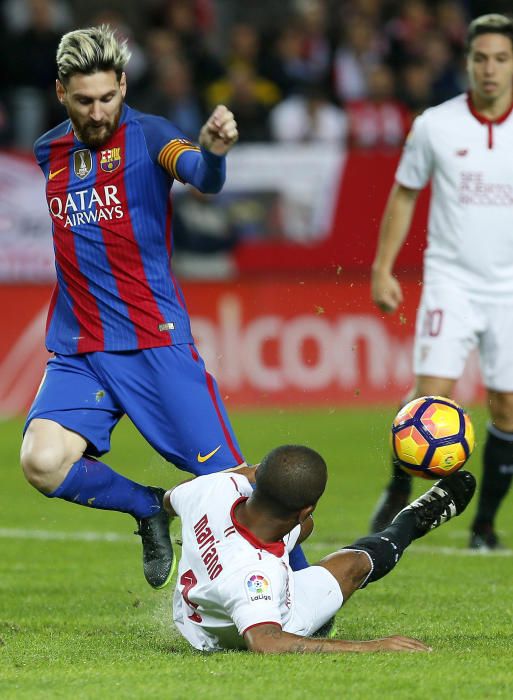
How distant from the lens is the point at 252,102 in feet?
51.4

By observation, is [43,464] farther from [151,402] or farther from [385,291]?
[385,291]

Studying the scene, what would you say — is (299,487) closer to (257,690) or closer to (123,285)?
(257,690)

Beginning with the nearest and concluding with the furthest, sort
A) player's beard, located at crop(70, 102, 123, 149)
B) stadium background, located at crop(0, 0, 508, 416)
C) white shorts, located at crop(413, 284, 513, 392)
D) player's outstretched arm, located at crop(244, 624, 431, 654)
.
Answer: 1. player's outstretched arm, located at crop(244, 624, 431, 654)
2. player's beard, located at crop(70, 102, 123, 149)
3. white shorts, located at crop(413, 284, 513, 392)
4. stadium background, located at crop(0, 0, 508, 416)

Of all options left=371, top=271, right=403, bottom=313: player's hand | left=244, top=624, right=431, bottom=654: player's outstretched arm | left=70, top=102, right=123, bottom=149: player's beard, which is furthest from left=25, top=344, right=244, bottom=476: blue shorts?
left=371, top=271, right=403, bottom=313: player's hand

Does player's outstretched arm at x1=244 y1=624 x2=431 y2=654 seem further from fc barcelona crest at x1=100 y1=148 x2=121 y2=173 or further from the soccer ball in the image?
fc barcelona crest at x1=100 y1=148 x2=121 y2=173

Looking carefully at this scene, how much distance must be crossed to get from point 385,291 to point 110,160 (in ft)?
6.58

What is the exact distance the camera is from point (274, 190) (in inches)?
579

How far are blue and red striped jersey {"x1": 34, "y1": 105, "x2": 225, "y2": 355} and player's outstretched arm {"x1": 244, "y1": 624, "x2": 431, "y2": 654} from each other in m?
1.57

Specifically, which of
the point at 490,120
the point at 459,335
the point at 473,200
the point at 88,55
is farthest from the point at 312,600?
the point at 490,120

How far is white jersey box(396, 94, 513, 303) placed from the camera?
7.49m

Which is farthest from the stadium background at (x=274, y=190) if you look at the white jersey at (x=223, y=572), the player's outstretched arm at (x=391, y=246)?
the white jersey at (x=223, y=572)

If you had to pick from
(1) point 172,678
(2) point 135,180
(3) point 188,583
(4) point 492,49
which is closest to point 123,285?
(2) point 135,180

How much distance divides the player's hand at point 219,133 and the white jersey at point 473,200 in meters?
2.32

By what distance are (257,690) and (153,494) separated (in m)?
1.85
